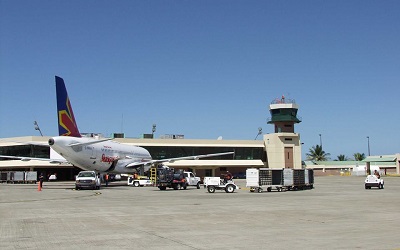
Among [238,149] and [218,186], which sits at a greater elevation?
[238,149]

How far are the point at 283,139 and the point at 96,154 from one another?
53.8 meters

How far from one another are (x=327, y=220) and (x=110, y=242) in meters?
9.48

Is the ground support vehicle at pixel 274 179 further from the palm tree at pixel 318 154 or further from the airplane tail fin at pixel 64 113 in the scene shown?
the palm tree at pixel 318 154

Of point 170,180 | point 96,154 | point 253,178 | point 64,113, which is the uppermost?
point 64,113

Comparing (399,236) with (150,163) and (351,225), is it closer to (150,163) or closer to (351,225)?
(351,225)

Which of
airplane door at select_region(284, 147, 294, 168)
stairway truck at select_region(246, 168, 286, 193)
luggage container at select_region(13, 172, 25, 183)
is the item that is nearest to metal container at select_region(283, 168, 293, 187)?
stairway truck at select_region(246, 168, 286, 193)

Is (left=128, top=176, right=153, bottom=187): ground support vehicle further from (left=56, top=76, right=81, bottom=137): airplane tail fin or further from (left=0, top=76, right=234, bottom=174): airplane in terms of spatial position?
(left=56, top=76, right=81, bottom=137): airplane tail fin

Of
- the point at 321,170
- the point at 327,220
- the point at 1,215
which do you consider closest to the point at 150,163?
the point at 1,215

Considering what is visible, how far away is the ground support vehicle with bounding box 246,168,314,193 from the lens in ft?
141

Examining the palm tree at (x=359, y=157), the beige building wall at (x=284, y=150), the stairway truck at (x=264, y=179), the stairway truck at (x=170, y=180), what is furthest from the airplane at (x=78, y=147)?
the palm tree at (x=359, y=157)

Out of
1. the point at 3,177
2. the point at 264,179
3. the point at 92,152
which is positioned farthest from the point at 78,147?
the point at 3,177

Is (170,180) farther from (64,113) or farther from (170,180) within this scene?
(64,113)

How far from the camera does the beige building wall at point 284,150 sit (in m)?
98.6

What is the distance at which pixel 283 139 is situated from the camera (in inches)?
3910
